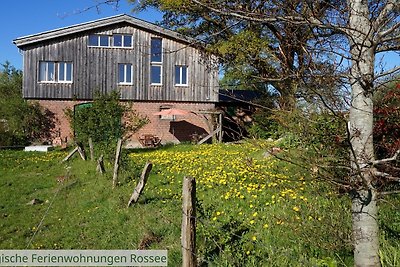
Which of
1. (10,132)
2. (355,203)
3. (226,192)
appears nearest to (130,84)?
(10,132)

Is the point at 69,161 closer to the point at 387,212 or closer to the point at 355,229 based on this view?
the point at 387,212

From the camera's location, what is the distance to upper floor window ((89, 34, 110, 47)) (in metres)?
28.2

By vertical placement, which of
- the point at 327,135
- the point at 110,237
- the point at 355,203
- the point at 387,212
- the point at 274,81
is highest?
the point at 274,81

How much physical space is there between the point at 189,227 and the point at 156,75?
25.7 m

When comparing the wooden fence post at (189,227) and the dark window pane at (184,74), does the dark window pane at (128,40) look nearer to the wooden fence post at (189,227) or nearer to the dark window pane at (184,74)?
the dark window pane at (184,74)

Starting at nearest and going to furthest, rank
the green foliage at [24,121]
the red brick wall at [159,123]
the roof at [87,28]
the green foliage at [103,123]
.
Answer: the green foliage at [103,123] → the green foliage at [24,121] → the roof at [87,28] → the red brick wall at [159,123]

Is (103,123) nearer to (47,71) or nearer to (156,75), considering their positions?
(156,75)

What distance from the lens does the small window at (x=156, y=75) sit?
1134 inches

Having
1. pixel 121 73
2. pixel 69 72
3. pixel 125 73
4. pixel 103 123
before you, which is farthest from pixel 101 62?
pixel 103 123

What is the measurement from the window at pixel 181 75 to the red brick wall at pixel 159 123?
1.45 m

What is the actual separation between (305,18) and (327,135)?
2.94ft

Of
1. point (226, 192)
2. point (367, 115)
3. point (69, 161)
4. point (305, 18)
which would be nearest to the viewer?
point (305, 18)

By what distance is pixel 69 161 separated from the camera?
15.9 m

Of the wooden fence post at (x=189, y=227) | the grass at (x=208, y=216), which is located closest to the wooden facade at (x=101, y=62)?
the grass at (x=208, y=216)
